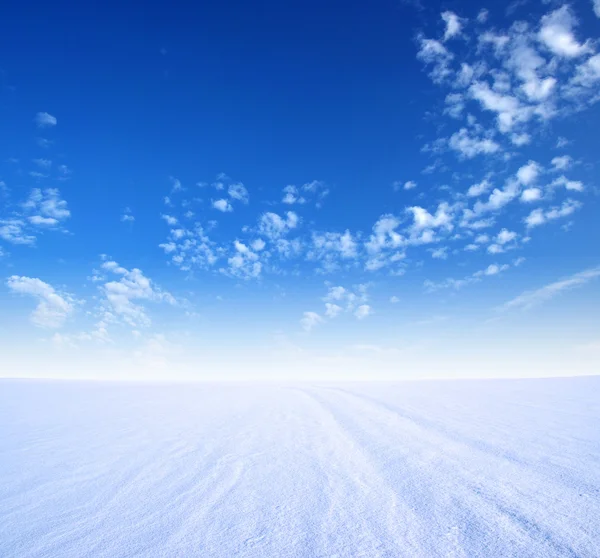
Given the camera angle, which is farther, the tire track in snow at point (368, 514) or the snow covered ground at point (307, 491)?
the snow covered ground at point (307, 491)

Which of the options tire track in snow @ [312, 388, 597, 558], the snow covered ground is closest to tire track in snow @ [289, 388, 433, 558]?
the snow covered ground

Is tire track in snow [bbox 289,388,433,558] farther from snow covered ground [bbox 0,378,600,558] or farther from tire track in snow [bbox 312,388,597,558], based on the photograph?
tire track in snow [bbox 312,388,597,558]

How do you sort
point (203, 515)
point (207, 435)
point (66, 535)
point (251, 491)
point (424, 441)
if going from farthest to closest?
point (207, 435) < point (424, 441) < point (251, 491) < point (203, 515) < point (66, 535)

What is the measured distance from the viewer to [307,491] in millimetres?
4027

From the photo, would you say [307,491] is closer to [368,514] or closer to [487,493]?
[368,514]

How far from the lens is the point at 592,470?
4508mm

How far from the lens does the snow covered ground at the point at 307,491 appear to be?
9.35 ft

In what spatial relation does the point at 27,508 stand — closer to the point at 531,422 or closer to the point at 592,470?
the point at 592,470

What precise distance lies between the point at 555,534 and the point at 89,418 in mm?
11588

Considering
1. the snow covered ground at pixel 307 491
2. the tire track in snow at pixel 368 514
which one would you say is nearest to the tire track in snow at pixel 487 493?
the snow covered ground at pixel 307 491

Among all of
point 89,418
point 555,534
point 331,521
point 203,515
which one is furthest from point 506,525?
point 89,418

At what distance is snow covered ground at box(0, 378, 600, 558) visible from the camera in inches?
112

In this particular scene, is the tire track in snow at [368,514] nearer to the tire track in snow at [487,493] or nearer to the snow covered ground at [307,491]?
the snow covered ground at [307,491]

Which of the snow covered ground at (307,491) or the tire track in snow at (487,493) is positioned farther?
the snow covered ground at (307,491)
